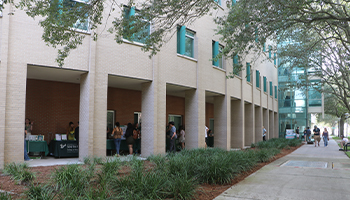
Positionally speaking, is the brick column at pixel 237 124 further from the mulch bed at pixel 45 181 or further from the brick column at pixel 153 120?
the mulch bed at pixel 45 181

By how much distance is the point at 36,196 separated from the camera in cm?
542

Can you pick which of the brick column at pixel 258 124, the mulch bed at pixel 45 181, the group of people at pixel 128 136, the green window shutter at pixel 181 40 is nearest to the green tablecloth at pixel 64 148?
the group of people at pixel 128 136

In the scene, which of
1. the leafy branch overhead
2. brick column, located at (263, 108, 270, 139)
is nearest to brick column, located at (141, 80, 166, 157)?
the leafy branch overhead

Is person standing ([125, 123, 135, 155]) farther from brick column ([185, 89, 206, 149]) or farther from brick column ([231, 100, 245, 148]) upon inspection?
brick column ([231, 100, 245, 148])

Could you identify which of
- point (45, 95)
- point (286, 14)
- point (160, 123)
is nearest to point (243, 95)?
point (160, 123)

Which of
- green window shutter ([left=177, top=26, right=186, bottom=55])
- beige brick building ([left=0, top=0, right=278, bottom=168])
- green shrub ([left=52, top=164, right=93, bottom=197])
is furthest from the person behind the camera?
green window shutter ([left=177, top=26, right=186, bottom=55])

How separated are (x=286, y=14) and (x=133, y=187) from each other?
26.4 feet

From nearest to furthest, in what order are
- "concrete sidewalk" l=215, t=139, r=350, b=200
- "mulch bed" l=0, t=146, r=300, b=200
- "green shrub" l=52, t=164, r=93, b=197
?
"green shrub" l=52, t=164, r=93, b=197
"mulch bed" l=0, t=146, r=300, b=200
"concrete sidewalk" l=215, t=139, r=350, b=200

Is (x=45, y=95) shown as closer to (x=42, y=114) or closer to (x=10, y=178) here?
(x=42, y=114)

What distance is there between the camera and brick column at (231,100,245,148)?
2234 centimetres

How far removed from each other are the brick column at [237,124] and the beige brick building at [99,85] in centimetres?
53

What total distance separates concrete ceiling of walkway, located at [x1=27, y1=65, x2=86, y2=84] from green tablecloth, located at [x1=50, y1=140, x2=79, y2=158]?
2.90 meters

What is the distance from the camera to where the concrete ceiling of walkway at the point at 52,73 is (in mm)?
11516

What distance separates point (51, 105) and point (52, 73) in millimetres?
2650
